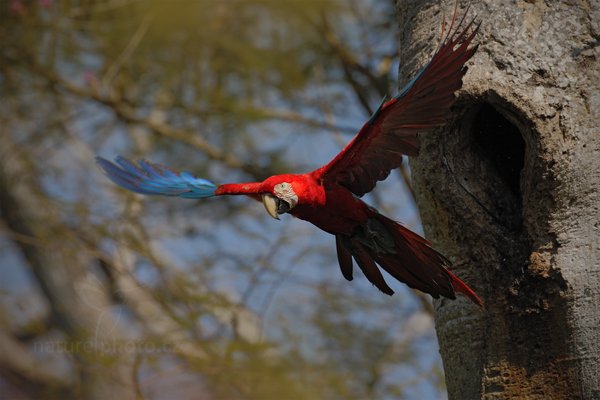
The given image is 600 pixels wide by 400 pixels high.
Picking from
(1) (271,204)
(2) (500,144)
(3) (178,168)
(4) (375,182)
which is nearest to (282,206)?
(1) (271,204)

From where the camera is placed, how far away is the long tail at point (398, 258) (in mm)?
2002

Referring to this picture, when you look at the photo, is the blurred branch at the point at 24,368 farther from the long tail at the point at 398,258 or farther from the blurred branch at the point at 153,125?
the long tail at the point at 398,258

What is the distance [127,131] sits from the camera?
5836mm

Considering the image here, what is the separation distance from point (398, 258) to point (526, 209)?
379 millimetres

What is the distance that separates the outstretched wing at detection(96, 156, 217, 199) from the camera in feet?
8.49

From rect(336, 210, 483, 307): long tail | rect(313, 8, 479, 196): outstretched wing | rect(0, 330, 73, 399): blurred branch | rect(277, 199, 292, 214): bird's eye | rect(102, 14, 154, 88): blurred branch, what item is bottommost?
rect(336, 210, 483, 307): long tail

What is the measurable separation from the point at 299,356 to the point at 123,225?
4.69 feet

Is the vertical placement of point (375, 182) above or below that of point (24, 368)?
below

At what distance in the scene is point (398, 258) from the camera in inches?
84.9

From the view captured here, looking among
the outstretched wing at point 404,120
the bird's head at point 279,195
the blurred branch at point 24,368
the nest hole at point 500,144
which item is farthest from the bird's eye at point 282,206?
the blurred branch at point 24,368

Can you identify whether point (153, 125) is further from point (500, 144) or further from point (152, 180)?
point (500, 144)

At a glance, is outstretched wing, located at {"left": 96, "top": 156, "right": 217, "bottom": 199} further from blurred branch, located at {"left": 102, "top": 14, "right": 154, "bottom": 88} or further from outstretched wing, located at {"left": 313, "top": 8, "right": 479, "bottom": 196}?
blurred branch, located at {"left": 102, "top": 14, "right": 154, "bottom": 88}

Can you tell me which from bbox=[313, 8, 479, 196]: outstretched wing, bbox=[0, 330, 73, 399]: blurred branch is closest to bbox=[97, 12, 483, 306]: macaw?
bbox=[313, 8, 479, 196]: outstretched wing

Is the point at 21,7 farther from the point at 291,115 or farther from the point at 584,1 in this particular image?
the point at 584,1
